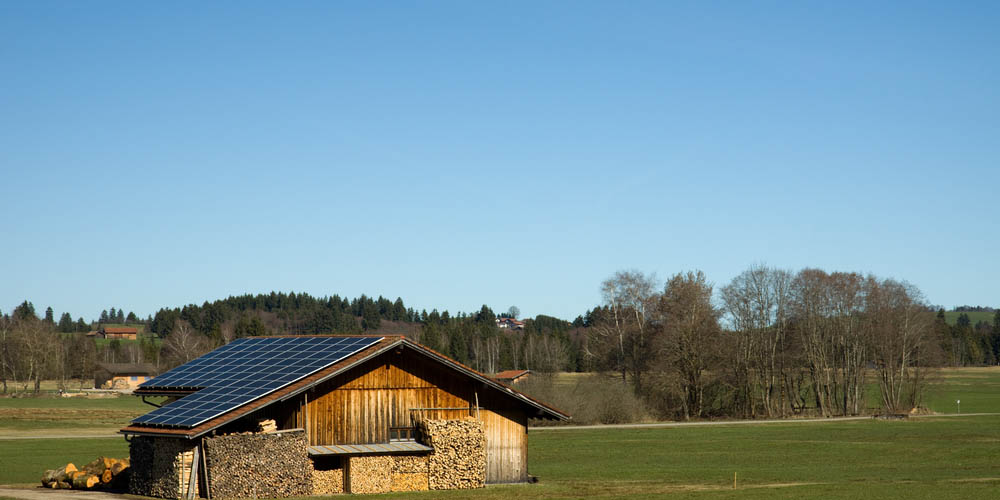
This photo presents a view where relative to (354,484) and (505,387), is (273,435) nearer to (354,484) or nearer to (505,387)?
(354,484)

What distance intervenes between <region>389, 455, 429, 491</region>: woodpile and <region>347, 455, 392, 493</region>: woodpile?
23 centimetres

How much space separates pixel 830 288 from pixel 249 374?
82.9 metres

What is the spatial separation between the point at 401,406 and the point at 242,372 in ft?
19.4

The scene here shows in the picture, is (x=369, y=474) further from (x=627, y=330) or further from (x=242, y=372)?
(x=627, y=330)

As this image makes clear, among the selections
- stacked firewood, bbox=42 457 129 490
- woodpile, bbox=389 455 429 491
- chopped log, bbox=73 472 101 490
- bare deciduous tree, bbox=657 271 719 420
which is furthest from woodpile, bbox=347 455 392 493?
bare deciduous tree, bbox=657 271 719 420

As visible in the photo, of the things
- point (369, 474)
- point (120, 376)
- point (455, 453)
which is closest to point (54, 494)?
point (369, 474)

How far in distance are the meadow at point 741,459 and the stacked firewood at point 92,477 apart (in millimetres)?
5404

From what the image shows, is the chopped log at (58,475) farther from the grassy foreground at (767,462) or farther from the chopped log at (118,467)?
the grassy foreground at (767,462)

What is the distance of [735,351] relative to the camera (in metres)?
97.4

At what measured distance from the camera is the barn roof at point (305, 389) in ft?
99.4

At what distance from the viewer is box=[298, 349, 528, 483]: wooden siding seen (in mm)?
33125

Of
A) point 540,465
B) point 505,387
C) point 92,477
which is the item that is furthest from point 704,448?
point 92,477

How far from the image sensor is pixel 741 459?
49.6m

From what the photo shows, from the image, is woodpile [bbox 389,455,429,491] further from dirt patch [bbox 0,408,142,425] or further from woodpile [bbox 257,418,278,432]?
dirt patch [bbox 0,408,142,425]
